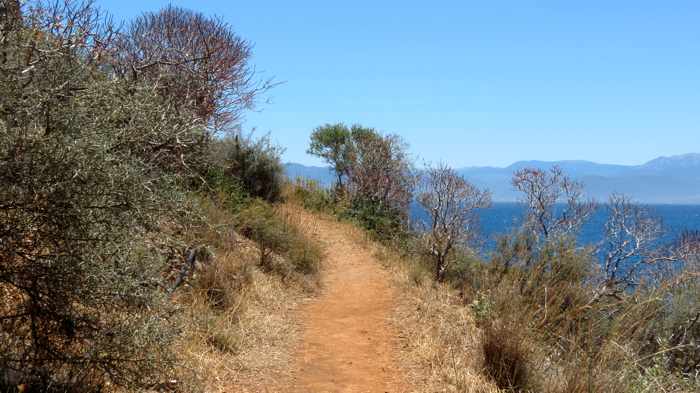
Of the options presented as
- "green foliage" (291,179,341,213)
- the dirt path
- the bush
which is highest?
"green foliage" (291,179,341,213)

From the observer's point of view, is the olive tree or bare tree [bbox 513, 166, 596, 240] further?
bare tree [bbox 513, 166, 596, 240]

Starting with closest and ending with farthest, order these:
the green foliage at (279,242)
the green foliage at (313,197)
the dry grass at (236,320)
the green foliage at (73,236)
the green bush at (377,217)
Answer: the green foliage at (73,236) < the dry grass at (236,320) < the green foliage at (279,242) < the green bush at (377,217) < the green foliage at (313,197)

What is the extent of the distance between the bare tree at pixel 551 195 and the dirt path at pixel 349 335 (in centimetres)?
448

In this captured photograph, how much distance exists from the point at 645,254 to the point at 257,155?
36.9 feet

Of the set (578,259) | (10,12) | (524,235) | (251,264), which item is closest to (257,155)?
(251,264)

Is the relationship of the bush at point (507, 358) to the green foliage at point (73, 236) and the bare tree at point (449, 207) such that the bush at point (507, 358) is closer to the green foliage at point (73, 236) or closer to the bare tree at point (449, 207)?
the green foliage at point (73, 236)

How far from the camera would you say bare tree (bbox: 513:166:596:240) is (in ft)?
46.3

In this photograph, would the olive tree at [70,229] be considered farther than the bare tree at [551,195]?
No

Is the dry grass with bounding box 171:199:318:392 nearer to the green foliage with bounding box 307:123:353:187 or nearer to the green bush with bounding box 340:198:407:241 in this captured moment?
the green bush with bounding box 340:198:407:241

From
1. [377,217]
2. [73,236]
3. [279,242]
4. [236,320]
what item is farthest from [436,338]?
[377,217]

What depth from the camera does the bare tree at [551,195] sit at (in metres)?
14.1

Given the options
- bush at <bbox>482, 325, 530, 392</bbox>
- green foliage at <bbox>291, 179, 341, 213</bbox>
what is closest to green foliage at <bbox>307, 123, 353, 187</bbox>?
green foliage at <bbox>291, 179, 341, 213</bbox>

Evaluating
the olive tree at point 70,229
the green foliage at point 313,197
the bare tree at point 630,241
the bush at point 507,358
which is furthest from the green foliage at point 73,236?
the green foliage at point 313,197

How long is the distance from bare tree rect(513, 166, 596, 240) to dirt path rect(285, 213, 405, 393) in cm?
448
